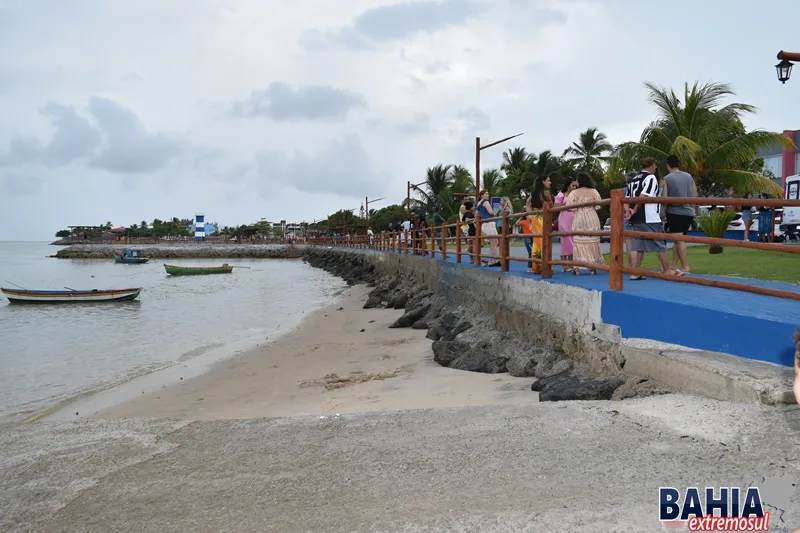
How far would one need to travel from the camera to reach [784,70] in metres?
10.6

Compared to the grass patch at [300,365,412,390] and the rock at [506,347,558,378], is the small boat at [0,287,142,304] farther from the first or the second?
the rock at [506,347,558,378]

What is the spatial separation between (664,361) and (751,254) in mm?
9559

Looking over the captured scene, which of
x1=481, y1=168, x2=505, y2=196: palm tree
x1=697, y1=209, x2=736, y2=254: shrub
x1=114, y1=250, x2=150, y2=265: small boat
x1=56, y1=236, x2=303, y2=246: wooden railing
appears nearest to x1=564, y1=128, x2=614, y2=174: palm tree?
x1=481, y1=168, x2=505, y2=196: palm tree

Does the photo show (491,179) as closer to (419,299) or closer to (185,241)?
(419,299)

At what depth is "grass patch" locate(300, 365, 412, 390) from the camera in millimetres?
7674

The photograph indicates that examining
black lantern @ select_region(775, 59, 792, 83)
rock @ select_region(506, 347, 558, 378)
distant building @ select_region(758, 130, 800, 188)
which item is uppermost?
distant building @ select_region(758, 130, 800, 188)

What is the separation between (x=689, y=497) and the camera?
9.03 feet

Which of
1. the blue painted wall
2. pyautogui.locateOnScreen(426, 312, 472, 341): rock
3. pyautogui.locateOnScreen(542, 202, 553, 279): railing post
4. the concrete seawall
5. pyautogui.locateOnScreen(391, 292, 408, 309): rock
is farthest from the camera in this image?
pyautogui.locateOnScreen(391, 292, 408, 309): rock

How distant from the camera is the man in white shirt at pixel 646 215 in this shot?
6.50 m

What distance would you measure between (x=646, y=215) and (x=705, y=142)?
60.7 feet

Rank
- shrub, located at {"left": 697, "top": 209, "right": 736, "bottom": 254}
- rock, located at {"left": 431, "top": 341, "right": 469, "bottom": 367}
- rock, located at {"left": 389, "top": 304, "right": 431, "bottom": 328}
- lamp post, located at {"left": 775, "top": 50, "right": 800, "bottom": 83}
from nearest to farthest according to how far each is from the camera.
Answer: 1. rock, located at {"left": 431, "top": 341, "right": 469, "bottom": 367}
2. lamp post, located at {"left": 775, "top": 50, "right": 800, "bottom": 83}
3. rock, located at {"left": 389, "top": 304, "right": 431, "bottom": 328}
4. shrub, located at {"left": 697, "top": 209, "right": 736, "bottom": 254}

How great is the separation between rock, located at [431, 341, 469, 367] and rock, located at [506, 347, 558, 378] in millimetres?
1139

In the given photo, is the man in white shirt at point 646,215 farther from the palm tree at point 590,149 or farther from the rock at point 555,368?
the palm tree at point 590,149

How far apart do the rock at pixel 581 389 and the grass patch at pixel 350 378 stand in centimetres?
298
